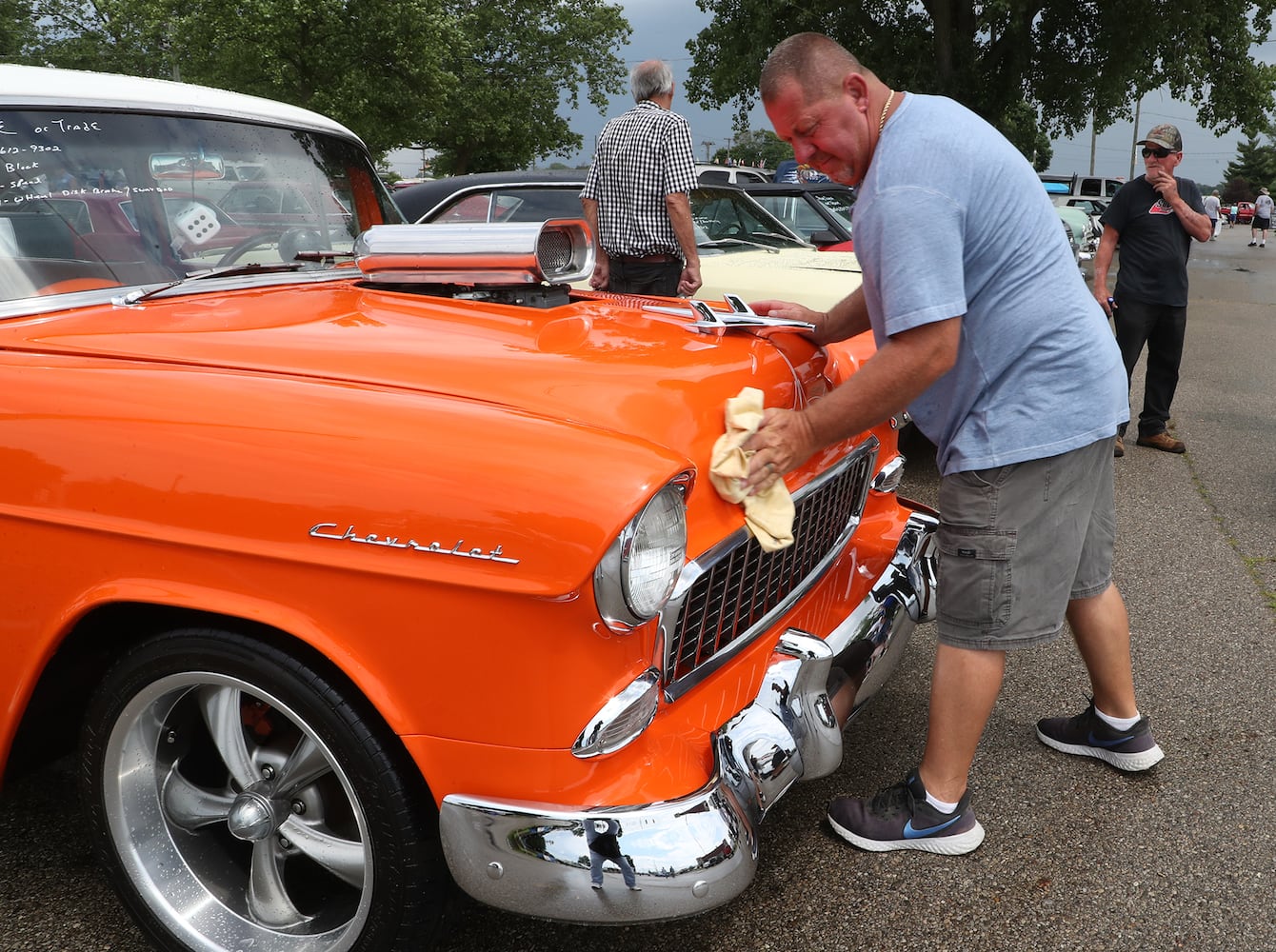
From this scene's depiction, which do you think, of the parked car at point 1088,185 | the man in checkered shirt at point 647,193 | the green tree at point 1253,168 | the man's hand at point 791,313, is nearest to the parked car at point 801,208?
the man in checkered shirt at point 647,193

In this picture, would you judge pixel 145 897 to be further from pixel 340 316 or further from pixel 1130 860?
pixel 1130 860

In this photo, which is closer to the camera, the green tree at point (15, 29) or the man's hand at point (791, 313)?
the man's hand at point (791, 313)

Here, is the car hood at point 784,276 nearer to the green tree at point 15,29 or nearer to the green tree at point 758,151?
the green tree at point 15,29

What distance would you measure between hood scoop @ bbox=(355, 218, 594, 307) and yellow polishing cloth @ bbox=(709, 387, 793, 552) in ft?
2.83

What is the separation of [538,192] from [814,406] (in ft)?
17.7

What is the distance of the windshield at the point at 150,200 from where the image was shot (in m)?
2.24

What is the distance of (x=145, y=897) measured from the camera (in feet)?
6.33

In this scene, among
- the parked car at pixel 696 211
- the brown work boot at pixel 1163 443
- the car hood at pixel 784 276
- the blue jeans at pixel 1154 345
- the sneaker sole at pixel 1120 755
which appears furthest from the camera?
the parked car at pixel 696 211

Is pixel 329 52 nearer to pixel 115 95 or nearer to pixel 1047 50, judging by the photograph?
pixel 1047 50

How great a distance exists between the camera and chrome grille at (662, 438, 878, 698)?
177cm

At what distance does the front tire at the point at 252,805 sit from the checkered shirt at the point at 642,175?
12.1ft

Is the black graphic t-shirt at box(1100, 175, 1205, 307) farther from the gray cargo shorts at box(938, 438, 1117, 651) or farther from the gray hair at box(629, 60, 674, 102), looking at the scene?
the gray cargo shorts at box(938, 438, 1117, 651)

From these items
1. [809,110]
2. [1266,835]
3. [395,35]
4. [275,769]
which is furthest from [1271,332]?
[395,35]

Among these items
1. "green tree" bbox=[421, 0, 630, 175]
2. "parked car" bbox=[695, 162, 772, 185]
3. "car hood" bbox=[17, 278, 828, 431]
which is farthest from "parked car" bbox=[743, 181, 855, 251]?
"green tree" bbox=[421, 0, 630, 175]
